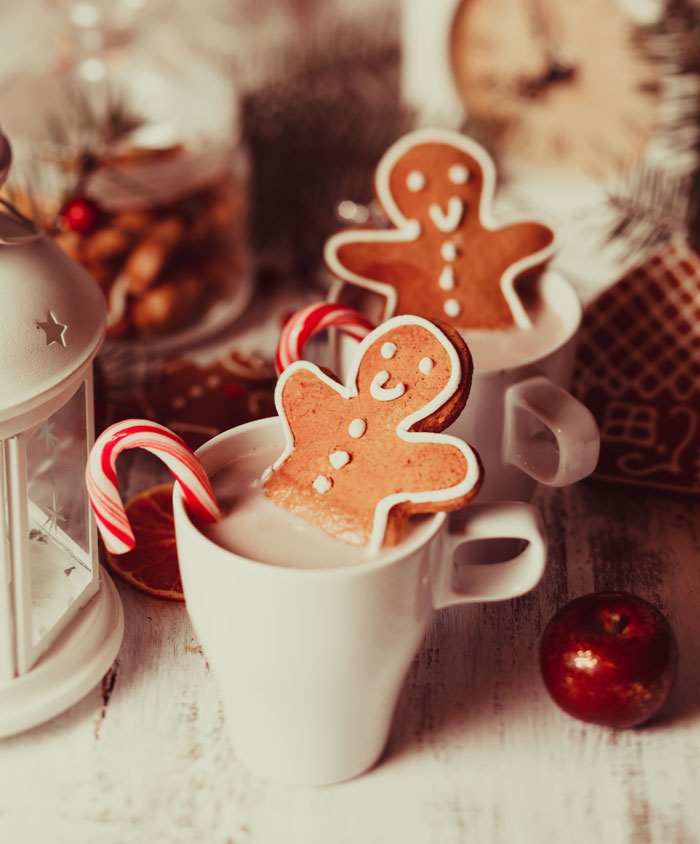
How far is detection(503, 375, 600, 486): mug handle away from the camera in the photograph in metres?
0.73

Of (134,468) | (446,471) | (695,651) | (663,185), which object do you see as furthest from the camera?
(663,185)

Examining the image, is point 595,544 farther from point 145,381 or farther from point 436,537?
point 145,381

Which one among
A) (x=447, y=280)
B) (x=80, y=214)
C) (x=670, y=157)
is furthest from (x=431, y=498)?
(x=670, y=157)

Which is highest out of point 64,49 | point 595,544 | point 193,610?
point 64,49

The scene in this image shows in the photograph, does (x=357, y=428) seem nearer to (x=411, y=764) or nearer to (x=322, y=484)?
(x=322, y=484)

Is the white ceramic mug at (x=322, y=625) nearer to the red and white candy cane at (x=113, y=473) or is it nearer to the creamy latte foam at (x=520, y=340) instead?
the red and white candy cane at (x=113, y=473)

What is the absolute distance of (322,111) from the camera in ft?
3.91

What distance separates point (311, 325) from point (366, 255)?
121mm

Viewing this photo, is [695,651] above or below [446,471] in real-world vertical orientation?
below

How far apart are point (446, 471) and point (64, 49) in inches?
29.3

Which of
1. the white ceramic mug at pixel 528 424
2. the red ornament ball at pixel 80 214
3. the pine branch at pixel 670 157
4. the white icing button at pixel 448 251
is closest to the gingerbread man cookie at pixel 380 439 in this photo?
the white ceramic mug at pixel 528 424

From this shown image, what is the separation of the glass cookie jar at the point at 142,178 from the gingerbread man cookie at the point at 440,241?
9.9 inches

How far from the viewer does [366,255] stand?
863mm

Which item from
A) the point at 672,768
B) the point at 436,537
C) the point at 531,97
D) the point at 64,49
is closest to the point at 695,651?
the point at 672,768
